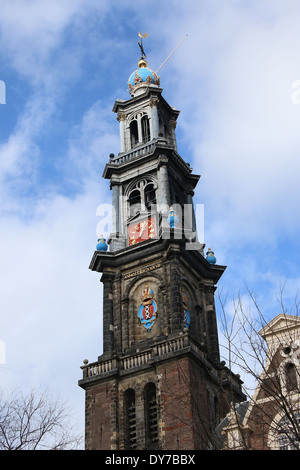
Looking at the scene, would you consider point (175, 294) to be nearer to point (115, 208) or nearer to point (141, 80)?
point (115, 208)

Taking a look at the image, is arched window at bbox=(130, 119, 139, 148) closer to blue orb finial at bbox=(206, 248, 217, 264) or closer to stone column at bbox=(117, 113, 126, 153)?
stone column at bbox=(117, 113, 126, 153)

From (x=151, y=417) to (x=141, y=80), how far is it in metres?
31.2

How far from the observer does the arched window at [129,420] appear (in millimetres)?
41812

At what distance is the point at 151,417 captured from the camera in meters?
42.3

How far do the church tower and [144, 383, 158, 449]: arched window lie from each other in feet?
0.19

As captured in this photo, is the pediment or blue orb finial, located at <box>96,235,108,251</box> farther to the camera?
blue orb finial, located at <box>96,235,108,251</box>

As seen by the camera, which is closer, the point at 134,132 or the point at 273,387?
the point at 273,387

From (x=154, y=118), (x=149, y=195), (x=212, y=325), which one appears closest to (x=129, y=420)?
(x=212, y=325)

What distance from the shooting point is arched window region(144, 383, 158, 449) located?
135ft

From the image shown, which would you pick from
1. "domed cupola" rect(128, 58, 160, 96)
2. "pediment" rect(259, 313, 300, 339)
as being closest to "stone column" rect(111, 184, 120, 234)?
"domed cupola" rect(128, 58, 160, 96)

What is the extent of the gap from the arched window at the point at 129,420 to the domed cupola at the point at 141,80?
27864mm

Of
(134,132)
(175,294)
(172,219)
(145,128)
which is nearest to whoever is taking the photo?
(175,294)

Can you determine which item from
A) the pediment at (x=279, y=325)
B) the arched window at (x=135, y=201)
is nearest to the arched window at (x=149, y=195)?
the arched window at (x=135, y=201)
